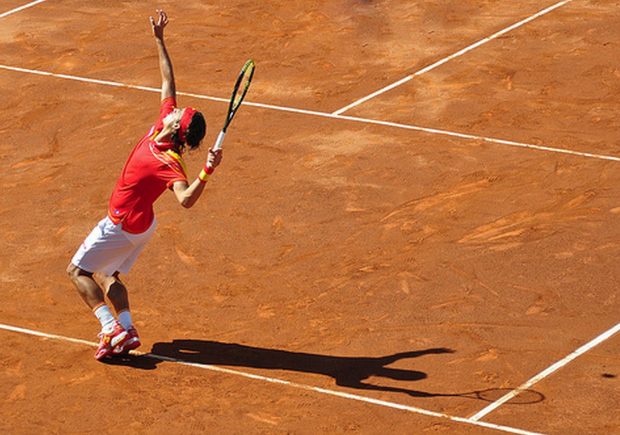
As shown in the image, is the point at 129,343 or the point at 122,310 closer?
the point at 129,343

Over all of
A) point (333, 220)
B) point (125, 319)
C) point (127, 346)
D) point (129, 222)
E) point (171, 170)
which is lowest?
point (333, 220)

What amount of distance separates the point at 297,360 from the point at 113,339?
4.97 ft

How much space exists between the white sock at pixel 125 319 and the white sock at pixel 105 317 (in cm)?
9

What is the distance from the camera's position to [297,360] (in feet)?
39.5

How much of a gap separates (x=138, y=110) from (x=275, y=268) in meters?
4.90

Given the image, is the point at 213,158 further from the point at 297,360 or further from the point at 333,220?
the point at 333,220

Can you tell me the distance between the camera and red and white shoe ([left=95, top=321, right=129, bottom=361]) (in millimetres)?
11742

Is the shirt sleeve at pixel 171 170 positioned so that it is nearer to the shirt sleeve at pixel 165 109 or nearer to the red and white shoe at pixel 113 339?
the shirt sleeve at pixel 165 109

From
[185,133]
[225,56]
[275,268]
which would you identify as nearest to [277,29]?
[225,56]

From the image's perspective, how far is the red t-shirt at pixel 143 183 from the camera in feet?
38.2

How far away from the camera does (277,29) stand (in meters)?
20.7

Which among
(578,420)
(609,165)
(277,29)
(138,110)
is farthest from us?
(277,29)

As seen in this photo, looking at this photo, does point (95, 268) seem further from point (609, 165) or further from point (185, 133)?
point (609, 165)

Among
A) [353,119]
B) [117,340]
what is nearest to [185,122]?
[117,340]
